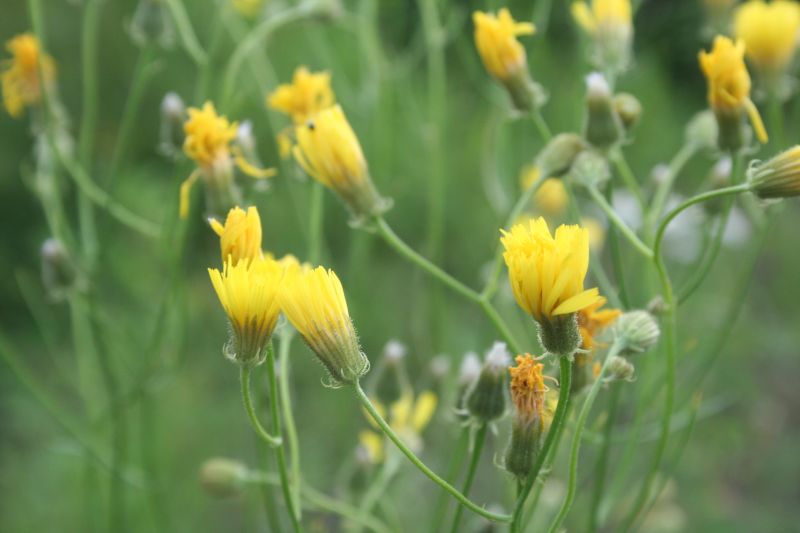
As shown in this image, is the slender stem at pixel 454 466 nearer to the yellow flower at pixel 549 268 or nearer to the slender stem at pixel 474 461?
the slender stem at pixel 474 461

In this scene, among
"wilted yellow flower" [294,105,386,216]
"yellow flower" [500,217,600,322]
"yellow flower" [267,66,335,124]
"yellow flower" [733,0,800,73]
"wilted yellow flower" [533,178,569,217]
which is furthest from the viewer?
"wilted yellow flower" [533,178,569,217]

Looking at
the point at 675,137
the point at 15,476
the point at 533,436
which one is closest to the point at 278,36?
the point at 675,137

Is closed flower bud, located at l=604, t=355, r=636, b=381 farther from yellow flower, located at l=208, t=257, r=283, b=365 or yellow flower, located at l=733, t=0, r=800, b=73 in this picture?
yellow flower, located at l=733, t=0, r=800, b=73

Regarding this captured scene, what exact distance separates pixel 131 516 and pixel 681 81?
7.37 feet

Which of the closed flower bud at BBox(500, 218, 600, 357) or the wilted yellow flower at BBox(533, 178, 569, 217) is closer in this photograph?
the closed flower bud at BBox(500, 218, 600, 357)

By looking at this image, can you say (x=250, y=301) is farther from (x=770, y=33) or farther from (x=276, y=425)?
(x=770, y=33)

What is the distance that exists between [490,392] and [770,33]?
0.53m

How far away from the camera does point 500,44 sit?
2.66 ft

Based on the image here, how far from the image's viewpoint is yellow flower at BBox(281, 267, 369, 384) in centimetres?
55

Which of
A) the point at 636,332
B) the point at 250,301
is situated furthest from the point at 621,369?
the point at 250,301

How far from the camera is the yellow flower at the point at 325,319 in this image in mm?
545

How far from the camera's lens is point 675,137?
254cm

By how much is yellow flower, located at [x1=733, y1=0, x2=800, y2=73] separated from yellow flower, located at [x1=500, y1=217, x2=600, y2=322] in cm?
54

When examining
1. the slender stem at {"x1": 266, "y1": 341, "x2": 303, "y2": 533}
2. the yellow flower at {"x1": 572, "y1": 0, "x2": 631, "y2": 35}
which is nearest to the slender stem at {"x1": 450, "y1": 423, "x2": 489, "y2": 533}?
the slender stem at {"x1": 266, "y1": 341, "x2": 303, "y2": 533}
